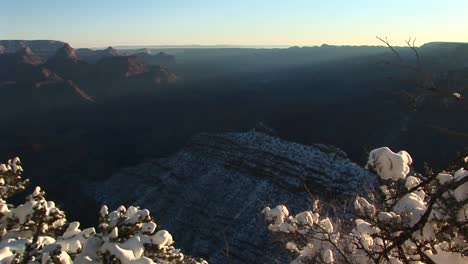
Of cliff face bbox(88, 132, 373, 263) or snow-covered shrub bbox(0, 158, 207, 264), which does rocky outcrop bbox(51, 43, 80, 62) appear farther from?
snow-covered shrub bbox(0, 158, 207, 264)

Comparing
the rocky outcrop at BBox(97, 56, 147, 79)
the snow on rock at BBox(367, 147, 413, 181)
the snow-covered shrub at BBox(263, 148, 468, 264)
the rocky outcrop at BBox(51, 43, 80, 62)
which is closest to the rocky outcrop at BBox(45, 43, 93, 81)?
the rocky outcrop at BBox(51, 43, 80, 62)

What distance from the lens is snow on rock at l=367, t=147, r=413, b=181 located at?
5.32 metres

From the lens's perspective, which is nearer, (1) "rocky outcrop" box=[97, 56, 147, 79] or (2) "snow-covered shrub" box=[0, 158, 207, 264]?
(2) "snow-covered shrub" box=[0, 158, 207, 264]

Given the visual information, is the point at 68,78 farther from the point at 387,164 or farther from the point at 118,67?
the point at 387,164

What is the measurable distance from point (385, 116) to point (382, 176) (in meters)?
73.8

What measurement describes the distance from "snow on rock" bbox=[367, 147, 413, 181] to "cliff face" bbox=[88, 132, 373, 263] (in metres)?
24.6

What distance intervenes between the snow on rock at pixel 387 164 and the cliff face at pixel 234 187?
24.6m

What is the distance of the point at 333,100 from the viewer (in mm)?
97875

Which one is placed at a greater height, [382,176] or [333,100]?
[382,176]

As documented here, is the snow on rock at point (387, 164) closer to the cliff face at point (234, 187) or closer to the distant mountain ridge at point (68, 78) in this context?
the cliff face at point (234, 187)

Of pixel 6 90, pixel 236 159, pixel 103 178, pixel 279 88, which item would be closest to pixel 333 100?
pixel 279 88

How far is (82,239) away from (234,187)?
33.3 m

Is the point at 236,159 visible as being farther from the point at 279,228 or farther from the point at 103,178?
the point at 279,228

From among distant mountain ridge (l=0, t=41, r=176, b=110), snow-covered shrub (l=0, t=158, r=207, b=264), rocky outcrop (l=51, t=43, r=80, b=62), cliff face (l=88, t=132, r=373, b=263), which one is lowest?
distant mountain ridge (l=0, t=41, r=176, b=110)
